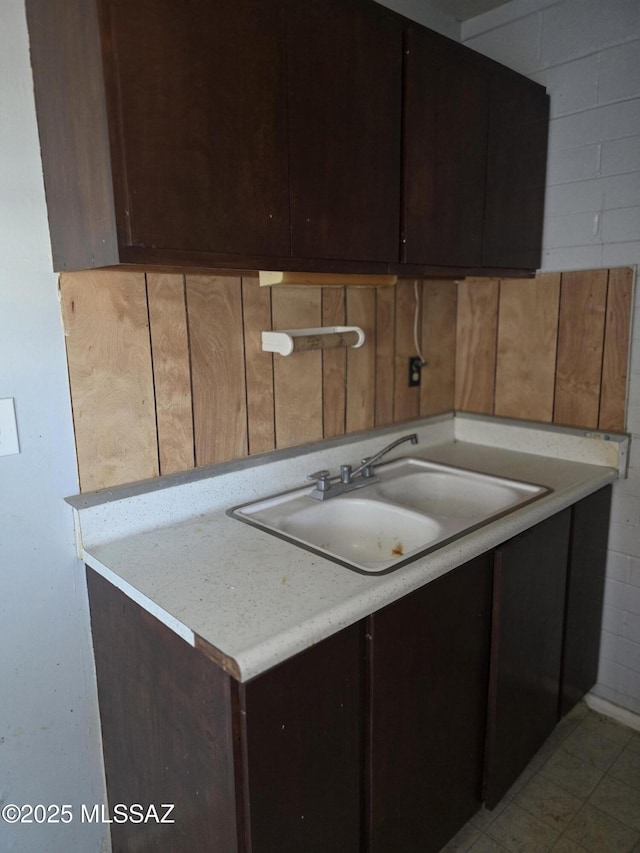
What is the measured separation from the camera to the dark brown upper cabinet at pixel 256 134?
1015 mm

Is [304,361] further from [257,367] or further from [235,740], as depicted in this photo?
[235,740]

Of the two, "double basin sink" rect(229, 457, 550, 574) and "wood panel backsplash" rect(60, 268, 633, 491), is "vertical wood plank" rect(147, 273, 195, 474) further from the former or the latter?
"double basin sink" rect(229, 457, 550, 574)

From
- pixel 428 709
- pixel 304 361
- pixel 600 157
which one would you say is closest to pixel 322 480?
pixel 304 361

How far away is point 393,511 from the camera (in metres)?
1.62

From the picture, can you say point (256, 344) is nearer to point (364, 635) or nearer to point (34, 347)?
point (34, 347)

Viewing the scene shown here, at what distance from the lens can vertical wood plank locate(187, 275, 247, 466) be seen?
1.49 metres

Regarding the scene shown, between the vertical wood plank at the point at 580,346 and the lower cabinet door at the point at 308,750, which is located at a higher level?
the vertical wood plank at the point at 580,346

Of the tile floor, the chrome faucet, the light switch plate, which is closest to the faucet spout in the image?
the chrome faucet

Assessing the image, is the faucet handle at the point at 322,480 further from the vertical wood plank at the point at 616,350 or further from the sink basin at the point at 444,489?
the vertical wood plank at the point at 616,350

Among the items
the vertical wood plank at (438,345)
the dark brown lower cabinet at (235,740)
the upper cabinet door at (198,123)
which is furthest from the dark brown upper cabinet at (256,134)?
the dark brown lower cabinet at (235,740)

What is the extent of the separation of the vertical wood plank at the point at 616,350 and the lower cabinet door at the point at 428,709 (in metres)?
0.81

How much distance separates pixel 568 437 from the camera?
2020 millimetres

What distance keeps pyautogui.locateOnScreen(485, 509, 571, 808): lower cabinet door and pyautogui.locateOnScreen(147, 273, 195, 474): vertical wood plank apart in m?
0.83

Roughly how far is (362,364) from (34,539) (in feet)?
3.59
